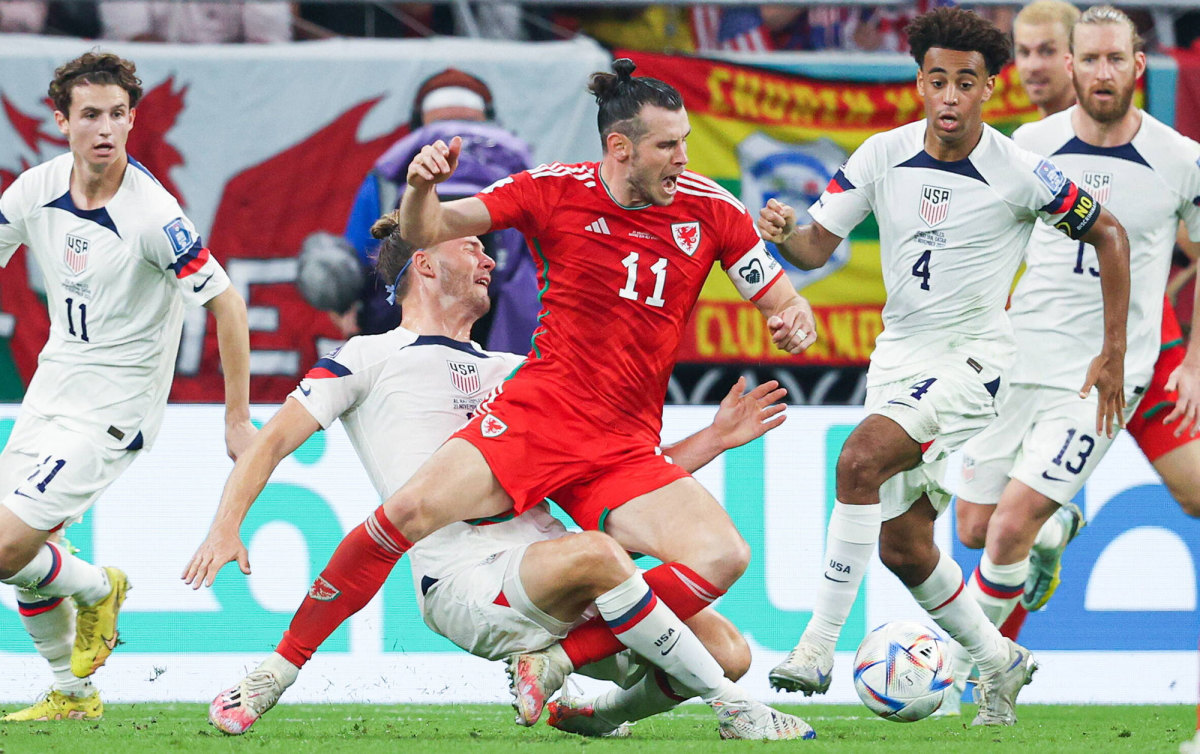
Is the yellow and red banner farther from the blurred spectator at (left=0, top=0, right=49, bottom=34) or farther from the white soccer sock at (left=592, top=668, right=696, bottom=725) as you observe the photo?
the white soccer sock at (left=592, top=668, right=696, bottom=725)

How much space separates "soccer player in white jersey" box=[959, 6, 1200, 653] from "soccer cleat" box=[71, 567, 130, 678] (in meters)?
3.50

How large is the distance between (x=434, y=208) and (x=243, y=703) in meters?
1.67

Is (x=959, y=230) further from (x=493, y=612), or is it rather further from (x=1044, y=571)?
(x=493, y=612)

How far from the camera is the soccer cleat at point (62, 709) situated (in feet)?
21.0

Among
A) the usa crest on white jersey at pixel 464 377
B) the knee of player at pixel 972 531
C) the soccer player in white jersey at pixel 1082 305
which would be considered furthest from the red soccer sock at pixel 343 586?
the knee of player at pixel 972 531

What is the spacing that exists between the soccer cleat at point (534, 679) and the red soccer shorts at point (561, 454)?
1.90ft

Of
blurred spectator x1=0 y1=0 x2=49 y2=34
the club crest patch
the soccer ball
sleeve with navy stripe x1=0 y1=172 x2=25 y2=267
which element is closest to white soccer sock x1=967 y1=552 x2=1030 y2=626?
the soccer ball

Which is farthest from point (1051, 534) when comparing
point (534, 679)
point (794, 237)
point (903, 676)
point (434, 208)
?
point (434, 208)

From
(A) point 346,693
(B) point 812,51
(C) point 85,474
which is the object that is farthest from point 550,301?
(B) point 812,51

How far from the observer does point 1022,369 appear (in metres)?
7.09

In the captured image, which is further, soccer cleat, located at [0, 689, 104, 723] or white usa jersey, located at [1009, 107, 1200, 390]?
white usa jersey, located at [1009, 107, 1200, 390]

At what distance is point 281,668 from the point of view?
17.7ft

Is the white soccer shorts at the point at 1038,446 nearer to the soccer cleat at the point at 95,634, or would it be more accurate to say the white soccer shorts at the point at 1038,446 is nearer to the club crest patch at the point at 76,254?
the soccer cleat at the point at 95,634

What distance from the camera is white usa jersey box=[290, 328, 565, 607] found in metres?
5.70
